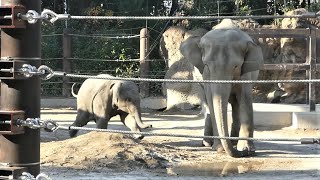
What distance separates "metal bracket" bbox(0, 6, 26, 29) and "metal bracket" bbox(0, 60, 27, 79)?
12 cm

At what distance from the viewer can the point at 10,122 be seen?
2.29 metres

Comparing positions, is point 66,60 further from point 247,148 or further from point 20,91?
point 20,91

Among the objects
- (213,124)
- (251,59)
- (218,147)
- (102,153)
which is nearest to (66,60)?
(218,147)

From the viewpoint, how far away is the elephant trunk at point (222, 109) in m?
7.83

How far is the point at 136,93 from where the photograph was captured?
32.1 feet

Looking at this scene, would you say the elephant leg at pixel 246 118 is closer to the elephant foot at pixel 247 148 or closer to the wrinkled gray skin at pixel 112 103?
the elephant foot at pixel 247 148

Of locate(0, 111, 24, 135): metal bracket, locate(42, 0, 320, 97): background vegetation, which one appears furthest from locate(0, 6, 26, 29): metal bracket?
locate(42, 0, 320, 97): background vegetation

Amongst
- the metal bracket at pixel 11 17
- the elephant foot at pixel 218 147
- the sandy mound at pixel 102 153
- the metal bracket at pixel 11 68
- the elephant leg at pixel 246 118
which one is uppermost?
the metal bracket at pixel 11 17

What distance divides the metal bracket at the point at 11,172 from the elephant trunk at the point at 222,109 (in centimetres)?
562

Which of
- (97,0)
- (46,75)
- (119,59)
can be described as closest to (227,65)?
(46,75)

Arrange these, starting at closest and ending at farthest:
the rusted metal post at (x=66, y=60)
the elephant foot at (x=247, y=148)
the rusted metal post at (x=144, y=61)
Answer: the elephant foot at (x=247, y=148) → the rusted metal post at (x=144, y=61) → the rusted metal post at (x=66, y=60)

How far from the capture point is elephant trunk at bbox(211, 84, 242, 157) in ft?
25.7

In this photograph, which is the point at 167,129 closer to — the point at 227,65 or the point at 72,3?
the point at 227,65

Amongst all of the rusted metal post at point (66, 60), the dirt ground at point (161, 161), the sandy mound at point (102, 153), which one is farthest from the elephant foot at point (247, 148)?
the rusted metal post at point (66, 60)
